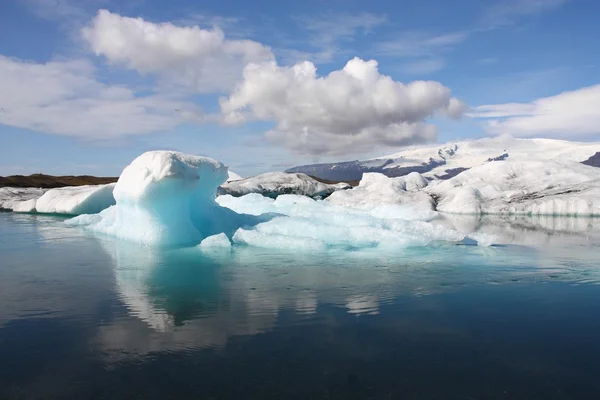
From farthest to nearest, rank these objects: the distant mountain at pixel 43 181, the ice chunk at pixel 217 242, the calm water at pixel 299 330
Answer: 1. the distant mountain at pixel 43 181
2. the ice chunk at pixel 217 242
3. the calm water at pixel 299 330

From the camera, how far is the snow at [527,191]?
26844 mm

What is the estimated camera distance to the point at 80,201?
25578 millimetres

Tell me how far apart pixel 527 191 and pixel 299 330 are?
1100 inches

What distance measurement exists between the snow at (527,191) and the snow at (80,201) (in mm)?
20709

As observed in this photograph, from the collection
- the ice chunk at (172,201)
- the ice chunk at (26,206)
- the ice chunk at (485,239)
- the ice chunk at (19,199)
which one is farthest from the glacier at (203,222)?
the ice chunk at (19,199)

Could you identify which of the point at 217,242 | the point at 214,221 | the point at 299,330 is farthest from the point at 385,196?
the point at 299,330

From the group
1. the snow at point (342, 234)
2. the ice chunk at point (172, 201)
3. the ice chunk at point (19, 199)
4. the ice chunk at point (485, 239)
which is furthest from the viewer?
the ice chunk at point (19, 199)

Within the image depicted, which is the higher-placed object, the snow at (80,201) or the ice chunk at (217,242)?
the snow at (80,201)

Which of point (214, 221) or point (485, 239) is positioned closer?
point (485, 239)

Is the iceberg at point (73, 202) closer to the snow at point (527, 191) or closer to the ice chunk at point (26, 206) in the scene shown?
the ice chunk at point (26, 206)

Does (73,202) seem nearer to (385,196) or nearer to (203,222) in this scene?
(203,222)

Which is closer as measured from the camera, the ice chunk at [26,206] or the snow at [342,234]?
the snow at [342,234]

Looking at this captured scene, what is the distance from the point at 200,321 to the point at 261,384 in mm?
1772

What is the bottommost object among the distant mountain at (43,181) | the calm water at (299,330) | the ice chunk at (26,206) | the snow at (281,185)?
the calm water at (299,330)
